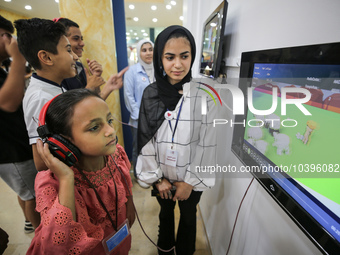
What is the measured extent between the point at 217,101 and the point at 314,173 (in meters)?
0.82

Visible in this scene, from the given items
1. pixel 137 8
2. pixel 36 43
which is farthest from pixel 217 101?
pixel 137 8

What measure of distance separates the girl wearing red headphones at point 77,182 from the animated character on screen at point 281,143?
0.74m

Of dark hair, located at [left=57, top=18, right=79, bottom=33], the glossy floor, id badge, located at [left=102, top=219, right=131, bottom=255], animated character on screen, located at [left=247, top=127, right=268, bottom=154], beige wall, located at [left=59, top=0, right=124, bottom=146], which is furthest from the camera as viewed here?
beige wall, located at [left=59, top=0, right=124, bottom=146]

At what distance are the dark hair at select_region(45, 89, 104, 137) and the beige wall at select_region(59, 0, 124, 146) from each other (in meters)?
1.89

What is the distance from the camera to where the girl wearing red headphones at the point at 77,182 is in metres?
0.71

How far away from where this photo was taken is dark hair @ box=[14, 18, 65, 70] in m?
1.09

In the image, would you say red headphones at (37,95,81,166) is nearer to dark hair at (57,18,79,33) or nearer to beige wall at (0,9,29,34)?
beige wall at (0,9,29,34)

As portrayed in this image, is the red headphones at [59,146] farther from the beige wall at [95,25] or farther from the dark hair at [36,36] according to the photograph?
the beige wall at [95,25]

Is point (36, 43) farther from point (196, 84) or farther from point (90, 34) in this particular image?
point (90, 34)

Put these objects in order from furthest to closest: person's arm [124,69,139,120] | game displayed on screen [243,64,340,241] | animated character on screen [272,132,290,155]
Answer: person's arm [124,69,139,120], animated character on screen [272,132,290,155], game displayed on screen [243,64,340,241]

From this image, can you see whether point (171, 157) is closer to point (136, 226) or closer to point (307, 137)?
point (307, 137)

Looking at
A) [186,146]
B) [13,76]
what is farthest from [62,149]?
[186,146]

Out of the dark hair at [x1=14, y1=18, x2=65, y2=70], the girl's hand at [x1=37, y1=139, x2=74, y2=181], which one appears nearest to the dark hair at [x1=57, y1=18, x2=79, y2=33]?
the dark hair at [x1=14, y1=18, x2=65, y2=70]

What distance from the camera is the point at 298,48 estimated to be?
575 millimetres
